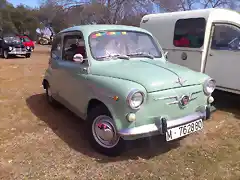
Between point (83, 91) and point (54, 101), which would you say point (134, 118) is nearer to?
point (83, 91)

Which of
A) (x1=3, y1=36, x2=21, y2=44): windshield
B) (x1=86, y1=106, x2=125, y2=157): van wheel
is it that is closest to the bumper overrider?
(x1=3, y1=36, x2=21, y2=44): windshield

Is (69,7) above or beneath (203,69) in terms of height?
above

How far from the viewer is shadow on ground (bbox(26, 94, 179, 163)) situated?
3762 mm

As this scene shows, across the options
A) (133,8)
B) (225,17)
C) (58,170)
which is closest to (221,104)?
(225,17)

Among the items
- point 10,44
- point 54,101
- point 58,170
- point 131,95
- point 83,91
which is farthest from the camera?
point 10,44

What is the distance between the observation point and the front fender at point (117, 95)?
10.4 ft

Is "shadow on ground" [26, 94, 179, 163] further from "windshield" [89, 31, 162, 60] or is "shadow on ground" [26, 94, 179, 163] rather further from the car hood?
"windshield" [89, 31, 162, 60]

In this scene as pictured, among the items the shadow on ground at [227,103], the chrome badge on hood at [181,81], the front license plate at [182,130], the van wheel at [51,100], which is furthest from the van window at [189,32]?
the van wheel at [51,100]

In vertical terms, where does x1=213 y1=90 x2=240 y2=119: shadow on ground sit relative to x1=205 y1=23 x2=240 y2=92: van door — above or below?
below

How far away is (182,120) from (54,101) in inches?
131

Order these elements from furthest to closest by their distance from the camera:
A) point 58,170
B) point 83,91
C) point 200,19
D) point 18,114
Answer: point 200,19 < point 18,114 < point 83,91 < point 58,170

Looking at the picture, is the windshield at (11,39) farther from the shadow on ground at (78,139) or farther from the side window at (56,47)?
the side window at (56,47)

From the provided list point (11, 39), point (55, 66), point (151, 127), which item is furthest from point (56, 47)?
point (11, 39)

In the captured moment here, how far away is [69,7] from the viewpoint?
975 inches
